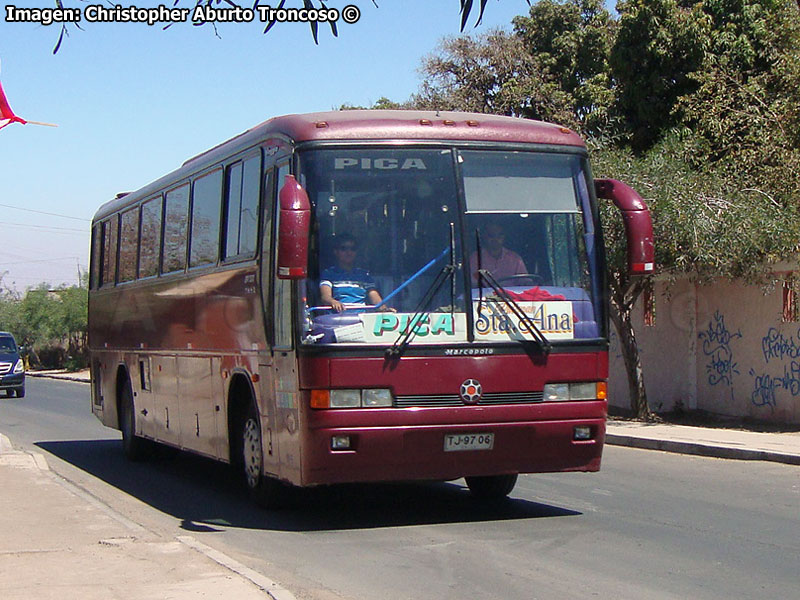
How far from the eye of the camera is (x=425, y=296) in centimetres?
886

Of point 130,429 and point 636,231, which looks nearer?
point 636,231

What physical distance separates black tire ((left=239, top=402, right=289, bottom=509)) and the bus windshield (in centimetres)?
180

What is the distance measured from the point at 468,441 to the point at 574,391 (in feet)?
3.24

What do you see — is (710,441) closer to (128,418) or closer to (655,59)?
(128,418)

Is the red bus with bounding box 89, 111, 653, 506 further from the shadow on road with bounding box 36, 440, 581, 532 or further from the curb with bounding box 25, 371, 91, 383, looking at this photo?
the curb with bounding box 25, 371, 91, 383

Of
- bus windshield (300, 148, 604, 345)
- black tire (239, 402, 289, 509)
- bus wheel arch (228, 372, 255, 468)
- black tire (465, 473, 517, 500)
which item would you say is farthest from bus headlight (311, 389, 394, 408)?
black tire (465, 473, 517, 500)

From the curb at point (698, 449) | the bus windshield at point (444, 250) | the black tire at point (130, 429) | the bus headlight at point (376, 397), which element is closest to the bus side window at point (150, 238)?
the black tire at point (130, 429)

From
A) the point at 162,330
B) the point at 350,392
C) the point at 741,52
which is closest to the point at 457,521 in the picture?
the point at 350,392

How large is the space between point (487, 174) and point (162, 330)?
5.45 m

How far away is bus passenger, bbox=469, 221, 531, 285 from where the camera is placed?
9031mm

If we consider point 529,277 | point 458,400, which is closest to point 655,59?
point 529,277

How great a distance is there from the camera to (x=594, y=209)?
31.1ft

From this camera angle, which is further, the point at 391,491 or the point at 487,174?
the point at 391,491

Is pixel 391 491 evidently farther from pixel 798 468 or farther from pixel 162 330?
pixel 798 468
